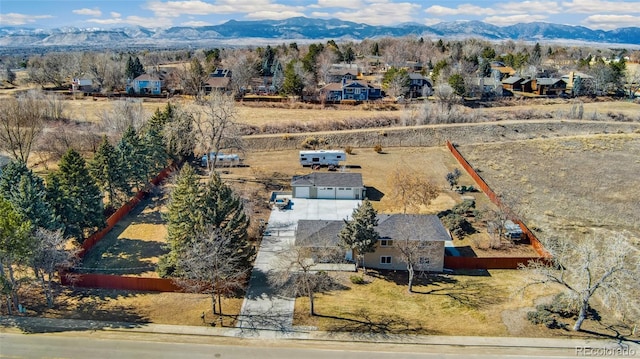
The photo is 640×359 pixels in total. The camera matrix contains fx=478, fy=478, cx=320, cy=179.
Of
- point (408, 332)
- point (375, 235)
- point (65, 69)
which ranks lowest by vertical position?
point (408, 332)

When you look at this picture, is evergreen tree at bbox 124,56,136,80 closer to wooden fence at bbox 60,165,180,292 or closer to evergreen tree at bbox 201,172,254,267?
evergreen tree at bbox 201,172,254,267

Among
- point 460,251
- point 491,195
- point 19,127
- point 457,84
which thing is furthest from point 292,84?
point 460,251

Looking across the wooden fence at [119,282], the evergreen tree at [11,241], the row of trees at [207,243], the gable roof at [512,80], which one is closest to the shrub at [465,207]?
the row of trees at [207,243]

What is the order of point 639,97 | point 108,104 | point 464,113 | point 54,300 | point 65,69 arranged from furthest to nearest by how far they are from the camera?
point 65,69, point 639,97, point 108,104, point 464,113, point 54,300

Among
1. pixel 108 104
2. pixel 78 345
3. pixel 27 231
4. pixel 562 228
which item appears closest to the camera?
pixel 78 345

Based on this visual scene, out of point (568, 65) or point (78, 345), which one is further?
point (568, 65)

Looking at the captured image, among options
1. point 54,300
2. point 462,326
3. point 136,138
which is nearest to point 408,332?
point 462,326

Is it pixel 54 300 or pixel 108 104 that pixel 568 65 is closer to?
pixel 108 104
